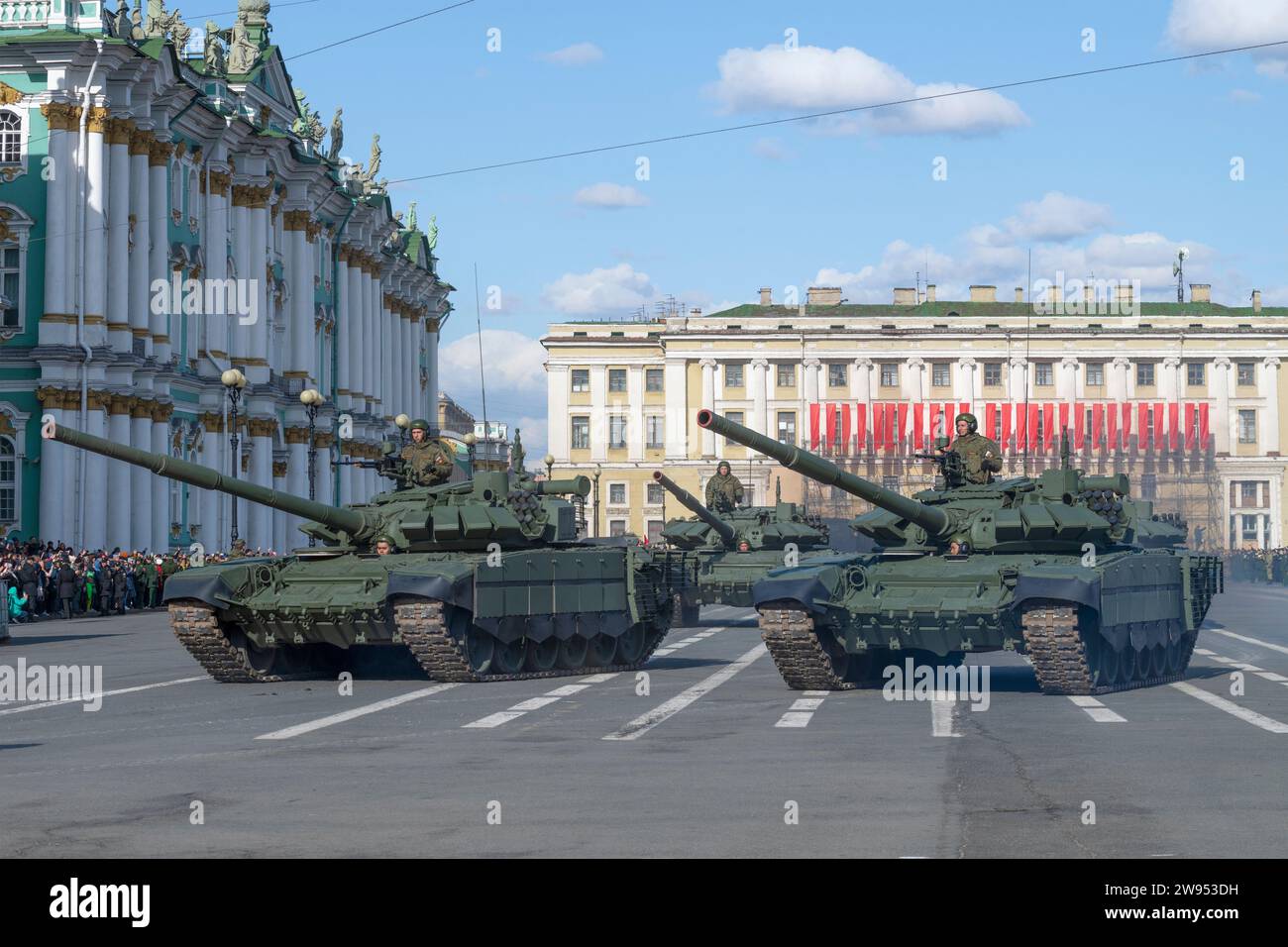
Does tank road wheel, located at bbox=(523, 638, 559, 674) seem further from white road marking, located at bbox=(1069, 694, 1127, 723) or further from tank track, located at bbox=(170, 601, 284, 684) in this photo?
white road marking, located at bbox=(1069, 694, 1127, 723)

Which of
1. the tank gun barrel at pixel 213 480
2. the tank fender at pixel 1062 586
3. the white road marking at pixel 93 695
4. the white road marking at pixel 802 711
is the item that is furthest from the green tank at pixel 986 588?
the white road marking at pixel 93 695

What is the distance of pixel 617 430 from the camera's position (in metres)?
137

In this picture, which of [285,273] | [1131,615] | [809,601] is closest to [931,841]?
[809,601]

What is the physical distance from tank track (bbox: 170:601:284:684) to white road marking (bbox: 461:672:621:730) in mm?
3702

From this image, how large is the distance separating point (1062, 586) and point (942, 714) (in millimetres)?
2087

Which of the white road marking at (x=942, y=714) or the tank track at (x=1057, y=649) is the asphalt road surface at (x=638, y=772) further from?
the tank track at (x=1057, y=649)

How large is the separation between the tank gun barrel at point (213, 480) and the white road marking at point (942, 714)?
7216 millimetres

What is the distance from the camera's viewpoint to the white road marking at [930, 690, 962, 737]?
17.6 metres

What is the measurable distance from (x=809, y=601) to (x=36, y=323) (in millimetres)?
34456

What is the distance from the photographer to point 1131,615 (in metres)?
22.2

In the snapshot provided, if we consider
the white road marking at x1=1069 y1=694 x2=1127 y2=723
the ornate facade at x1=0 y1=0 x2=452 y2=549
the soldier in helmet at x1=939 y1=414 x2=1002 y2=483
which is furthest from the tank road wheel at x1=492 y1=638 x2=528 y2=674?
the ornate facade at x1=0 y1=0 x2=452 y2=549

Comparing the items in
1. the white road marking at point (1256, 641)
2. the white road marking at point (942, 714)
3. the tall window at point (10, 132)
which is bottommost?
the white road marking at point (1256, 641)

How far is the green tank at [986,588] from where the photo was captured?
68.8ft
